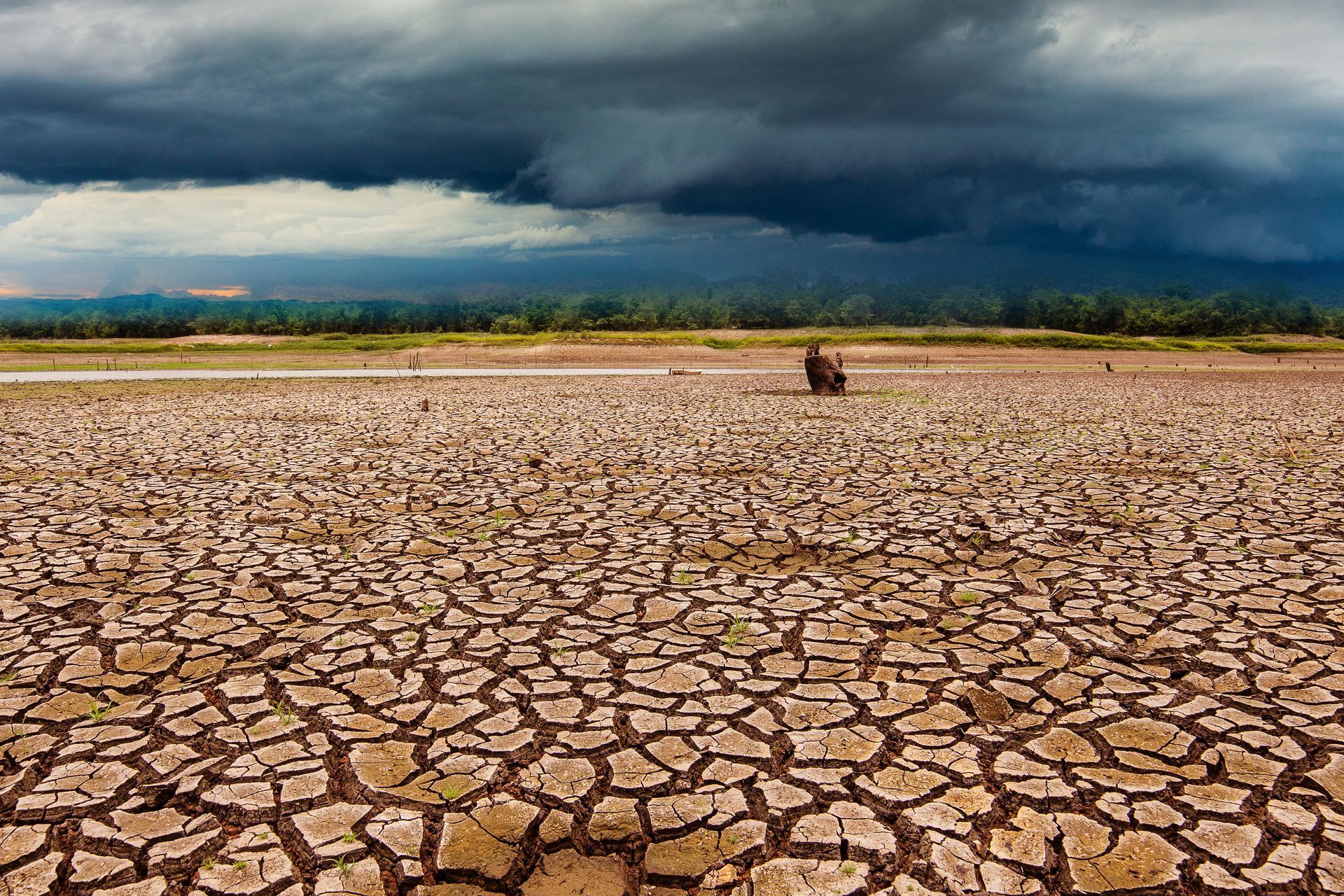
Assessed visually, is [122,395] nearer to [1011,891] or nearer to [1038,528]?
[1038,528]

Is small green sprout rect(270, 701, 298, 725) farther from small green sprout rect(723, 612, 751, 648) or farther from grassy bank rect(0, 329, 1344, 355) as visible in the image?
grassy bank rect(0, 329, 1344, 355)

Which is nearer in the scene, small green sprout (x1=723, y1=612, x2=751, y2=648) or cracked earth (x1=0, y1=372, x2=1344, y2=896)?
cracked earth (x1=0, y1=372, x2=1344, y2=896)

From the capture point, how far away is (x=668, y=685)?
438 cm

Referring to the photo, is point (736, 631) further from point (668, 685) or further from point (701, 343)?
point (701, 343)

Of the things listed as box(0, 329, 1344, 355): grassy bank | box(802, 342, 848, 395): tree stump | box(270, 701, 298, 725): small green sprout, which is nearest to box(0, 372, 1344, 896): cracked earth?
box(270, 701, 298, 725): small green sprout

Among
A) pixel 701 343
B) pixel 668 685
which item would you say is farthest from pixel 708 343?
pixel 668 685

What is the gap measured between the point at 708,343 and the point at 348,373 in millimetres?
27515

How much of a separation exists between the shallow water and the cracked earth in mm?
23027

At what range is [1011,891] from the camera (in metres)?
2.82

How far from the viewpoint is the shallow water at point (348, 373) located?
29672 mm

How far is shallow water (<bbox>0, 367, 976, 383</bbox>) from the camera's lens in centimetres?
2967

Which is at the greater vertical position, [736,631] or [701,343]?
[701,343]

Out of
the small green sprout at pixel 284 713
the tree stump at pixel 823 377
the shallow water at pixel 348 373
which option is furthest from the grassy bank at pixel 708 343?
the small green sprout at pixel 284 713

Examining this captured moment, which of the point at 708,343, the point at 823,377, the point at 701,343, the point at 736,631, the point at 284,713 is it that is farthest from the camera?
the point at 708,343
